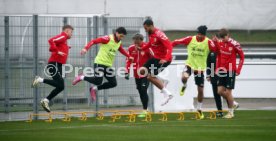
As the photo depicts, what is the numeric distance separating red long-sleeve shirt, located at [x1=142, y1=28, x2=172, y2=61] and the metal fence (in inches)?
102

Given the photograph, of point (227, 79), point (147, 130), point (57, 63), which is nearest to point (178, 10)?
point (227, 79)

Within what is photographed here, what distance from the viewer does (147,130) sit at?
18391 mm

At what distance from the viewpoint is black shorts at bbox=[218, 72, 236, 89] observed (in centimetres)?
2333

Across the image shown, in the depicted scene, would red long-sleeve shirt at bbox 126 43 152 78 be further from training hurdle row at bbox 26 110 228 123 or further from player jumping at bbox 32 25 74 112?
player jumping at bbox 32 25 74 112

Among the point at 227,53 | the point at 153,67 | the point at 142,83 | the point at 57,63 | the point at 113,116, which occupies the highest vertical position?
the point at 227,53

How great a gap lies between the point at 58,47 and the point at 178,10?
13255mm

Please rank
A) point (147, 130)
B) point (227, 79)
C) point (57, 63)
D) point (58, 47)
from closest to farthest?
1. point (147, 130)
2. point (58, 47)
3. point (57, 63)
4. point (227, 79)

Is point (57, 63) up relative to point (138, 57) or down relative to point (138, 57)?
down

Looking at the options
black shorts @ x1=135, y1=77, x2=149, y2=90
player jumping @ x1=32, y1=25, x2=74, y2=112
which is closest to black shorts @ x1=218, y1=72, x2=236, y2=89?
black shorts @ x1=135, y1=77, x2=149, y2=90

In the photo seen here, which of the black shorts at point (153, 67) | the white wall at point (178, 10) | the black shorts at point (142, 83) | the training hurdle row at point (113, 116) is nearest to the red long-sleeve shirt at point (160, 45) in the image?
the black shorts at point (153, 67)

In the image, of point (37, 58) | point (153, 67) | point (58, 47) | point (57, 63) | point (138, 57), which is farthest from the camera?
point (138, 57)

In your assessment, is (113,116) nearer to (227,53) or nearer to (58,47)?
(58,47)

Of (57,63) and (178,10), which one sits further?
(178,10)

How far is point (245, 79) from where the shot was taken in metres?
34.4
